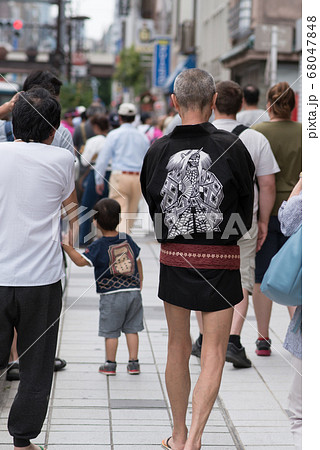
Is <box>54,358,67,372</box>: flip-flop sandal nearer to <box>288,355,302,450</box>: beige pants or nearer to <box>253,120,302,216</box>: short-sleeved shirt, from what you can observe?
<box>253,120,302,216</box>: short-sleeved shirt

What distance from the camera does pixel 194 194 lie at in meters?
3.92

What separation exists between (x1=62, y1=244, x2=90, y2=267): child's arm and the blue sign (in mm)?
43080

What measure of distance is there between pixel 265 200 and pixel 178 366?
2.08m

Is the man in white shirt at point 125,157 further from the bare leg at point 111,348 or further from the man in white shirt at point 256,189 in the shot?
the bare leg at point 111,348

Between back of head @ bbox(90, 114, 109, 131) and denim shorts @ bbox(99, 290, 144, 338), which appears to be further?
back of head @ bbox(90, 114, 109, 131)

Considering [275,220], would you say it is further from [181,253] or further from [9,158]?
[9,158]

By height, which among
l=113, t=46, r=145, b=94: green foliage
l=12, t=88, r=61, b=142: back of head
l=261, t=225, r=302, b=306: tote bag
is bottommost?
l=261, t=225, r=302, b=306: tote bag

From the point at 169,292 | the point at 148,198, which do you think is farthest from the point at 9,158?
the point at 169,292

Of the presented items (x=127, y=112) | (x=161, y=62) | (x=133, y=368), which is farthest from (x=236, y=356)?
(x=161, y=62)

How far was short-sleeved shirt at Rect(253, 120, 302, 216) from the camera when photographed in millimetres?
6047

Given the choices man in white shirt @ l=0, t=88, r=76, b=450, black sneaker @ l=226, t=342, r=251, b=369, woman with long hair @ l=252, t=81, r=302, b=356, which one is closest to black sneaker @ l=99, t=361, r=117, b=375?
black sneaker @ l=226, t=342, r=251, b=369

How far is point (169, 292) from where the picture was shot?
4.03 m

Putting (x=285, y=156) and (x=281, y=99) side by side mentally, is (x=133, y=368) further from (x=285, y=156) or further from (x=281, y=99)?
(x=281, y=99)
